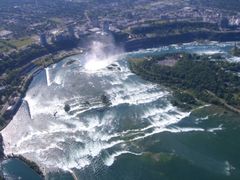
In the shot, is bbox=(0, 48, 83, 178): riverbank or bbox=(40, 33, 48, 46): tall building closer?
bbox=(0, 48, 83, 178): riverbank

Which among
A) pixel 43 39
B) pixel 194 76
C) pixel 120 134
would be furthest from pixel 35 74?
pixel 194 76

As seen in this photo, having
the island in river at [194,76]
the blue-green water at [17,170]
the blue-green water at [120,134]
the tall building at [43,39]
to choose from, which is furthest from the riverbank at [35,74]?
the island in river at [194,76]

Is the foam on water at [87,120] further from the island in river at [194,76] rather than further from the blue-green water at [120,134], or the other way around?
the island in river at [194,76]

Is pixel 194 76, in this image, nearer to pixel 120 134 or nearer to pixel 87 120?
pixel 120 134

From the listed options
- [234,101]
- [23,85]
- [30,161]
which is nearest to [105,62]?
[23,85]

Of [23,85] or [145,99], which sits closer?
[145,99]

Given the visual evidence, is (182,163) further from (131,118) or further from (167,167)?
(131,118)

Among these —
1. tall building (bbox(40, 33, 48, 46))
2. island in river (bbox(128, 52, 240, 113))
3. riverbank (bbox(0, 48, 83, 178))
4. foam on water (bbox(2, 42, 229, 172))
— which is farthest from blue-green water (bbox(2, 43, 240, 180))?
tall building (bbox(40, 33, 48, 46))

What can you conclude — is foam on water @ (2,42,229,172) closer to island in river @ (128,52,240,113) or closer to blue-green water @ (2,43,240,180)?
blue-green water @ (2,43,240,180)
